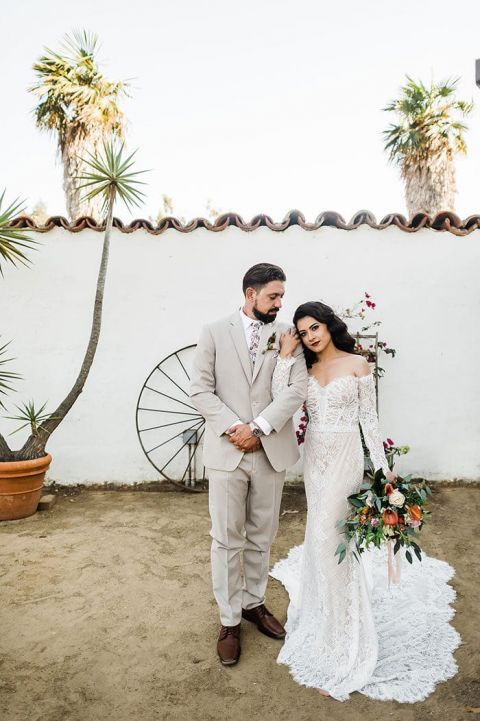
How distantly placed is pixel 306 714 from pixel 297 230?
397cm

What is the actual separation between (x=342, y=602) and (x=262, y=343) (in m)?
1.20

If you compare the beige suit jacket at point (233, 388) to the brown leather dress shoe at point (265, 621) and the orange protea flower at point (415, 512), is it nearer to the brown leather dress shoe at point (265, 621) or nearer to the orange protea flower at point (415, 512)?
the orange protea flower at point (415, 512)

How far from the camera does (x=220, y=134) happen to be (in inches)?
414

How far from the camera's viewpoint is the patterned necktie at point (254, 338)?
2410 millimetres

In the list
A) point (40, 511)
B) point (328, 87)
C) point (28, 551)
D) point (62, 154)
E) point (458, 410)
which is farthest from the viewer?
point (62, 154)

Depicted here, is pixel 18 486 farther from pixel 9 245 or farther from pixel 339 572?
pixel 339 572

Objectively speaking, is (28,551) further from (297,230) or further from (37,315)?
(297,230)

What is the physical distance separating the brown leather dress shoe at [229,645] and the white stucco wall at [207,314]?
2811 millimetres

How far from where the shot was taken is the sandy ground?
6.41ft

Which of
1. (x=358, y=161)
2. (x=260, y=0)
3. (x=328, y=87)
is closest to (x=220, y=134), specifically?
(x=358, y=161)

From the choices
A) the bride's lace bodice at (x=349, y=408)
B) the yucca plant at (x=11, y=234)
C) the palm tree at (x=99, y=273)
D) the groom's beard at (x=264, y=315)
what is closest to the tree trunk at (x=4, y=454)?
the palm tree at (x=99, y=273)

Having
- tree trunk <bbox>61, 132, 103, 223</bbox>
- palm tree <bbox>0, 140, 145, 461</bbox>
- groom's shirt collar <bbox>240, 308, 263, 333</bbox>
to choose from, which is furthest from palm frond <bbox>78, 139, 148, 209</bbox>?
tree trunk <bbox>61, 132, 103, 223</bbox>

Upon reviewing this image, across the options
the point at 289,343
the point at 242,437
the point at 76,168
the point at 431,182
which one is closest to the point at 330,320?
the point at 289,343

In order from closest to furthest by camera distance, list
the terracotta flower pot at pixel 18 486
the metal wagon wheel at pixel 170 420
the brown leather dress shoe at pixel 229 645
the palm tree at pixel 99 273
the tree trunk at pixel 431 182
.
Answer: the brown leather dress shoe at pixel 229 645 < the terracotta flower pot at pixel 18 486 < the palm tree at pixel 99 273 < the metal wagon wheel at pixel 170 420 < the tree trunk at pixel 431 182
